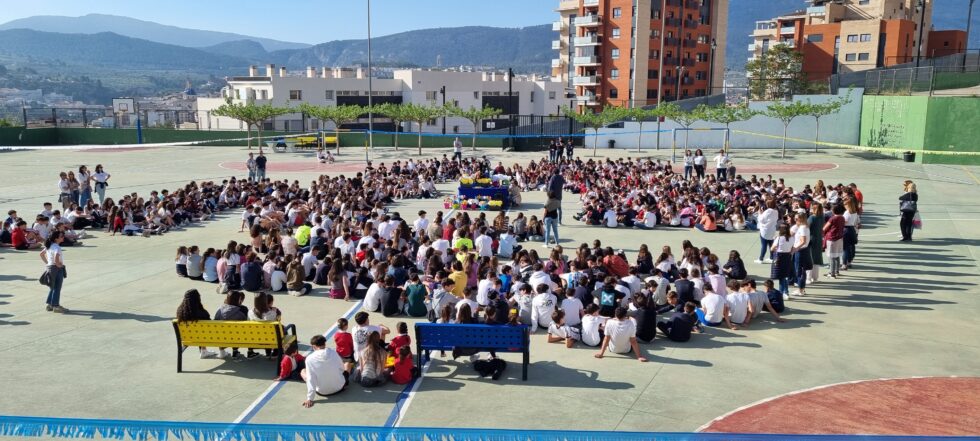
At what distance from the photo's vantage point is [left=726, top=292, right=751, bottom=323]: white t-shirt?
12336mm

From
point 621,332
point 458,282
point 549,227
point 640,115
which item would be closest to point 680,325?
point 621,332

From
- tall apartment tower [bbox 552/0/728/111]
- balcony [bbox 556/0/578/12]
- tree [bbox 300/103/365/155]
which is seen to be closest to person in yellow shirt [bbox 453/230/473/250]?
tree [bbox 300/103/365/155]

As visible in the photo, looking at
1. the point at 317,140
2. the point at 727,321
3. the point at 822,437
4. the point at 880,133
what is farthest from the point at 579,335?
the point at 317,140

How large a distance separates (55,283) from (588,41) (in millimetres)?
86811

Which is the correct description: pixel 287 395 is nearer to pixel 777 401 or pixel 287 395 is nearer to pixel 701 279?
pixel 777 401

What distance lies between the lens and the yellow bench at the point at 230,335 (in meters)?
10.2

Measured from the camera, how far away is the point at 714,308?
12258mm

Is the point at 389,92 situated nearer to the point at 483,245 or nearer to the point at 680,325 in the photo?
the point at 483,245

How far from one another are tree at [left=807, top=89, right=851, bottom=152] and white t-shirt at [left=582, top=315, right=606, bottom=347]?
38421mm

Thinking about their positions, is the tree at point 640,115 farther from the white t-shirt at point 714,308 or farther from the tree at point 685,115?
the white t-shirt at point 714,308

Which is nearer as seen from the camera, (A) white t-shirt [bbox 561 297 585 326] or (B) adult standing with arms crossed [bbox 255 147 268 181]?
(A) white t-shirt [bbox 561 297 585 326]

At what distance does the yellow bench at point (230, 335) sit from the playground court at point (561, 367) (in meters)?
0.41

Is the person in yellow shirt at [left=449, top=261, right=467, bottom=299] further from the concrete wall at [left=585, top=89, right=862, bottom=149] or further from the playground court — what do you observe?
the concrete wall at [left=585, top=89, right=862, bottom=149]

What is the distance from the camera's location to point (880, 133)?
45.8 meters
